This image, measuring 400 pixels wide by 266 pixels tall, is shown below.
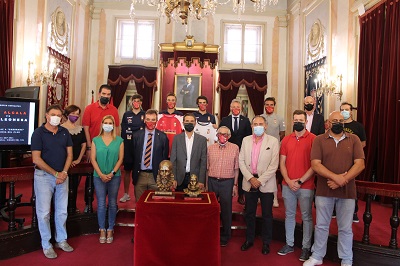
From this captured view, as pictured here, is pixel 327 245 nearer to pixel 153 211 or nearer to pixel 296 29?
pixel 153 211

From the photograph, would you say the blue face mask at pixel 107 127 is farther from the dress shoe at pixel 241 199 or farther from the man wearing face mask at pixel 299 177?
the dress shoe at pixel 241 199

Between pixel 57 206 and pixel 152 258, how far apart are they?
151cm

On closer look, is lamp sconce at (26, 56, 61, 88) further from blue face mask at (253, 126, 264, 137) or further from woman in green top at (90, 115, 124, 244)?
blue face mask at (253, 126, 264, 137)

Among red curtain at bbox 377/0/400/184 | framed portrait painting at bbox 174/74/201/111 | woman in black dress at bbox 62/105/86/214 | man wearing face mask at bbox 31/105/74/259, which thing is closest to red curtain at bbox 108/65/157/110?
framed portrait painting at bbox 174/74/201/111

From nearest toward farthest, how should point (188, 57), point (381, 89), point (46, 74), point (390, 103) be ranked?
1. point (390, 103)
2. point (381, 89)
3. point (46, 74)
4. point (188, 57)

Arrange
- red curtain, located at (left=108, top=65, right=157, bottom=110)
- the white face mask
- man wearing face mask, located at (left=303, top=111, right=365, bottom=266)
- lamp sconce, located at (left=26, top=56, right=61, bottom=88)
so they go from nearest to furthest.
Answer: man wearing face mask, located at (left=303, top=111, right=365, bottom=266), the white face mask, lamp sconce, located at (left=26, top=56, right=61, bottom=88), red curtain, located at (left=108, top=65, right=157, bottom=110)

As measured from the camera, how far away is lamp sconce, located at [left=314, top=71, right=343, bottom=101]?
28.2ft

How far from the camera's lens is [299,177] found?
4141mm

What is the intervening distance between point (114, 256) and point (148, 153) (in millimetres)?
1270

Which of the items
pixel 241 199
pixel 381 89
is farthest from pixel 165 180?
pixel 381 89

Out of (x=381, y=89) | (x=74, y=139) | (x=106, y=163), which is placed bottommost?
(x=106, y=163)

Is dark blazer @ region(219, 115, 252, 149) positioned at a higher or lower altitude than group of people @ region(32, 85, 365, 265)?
higher

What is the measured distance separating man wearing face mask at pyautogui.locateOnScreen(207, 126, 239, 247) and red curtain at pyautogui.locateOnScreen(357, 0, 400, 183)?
366 cm

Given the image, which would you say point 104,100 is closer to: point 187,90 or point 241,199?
point 241,199
